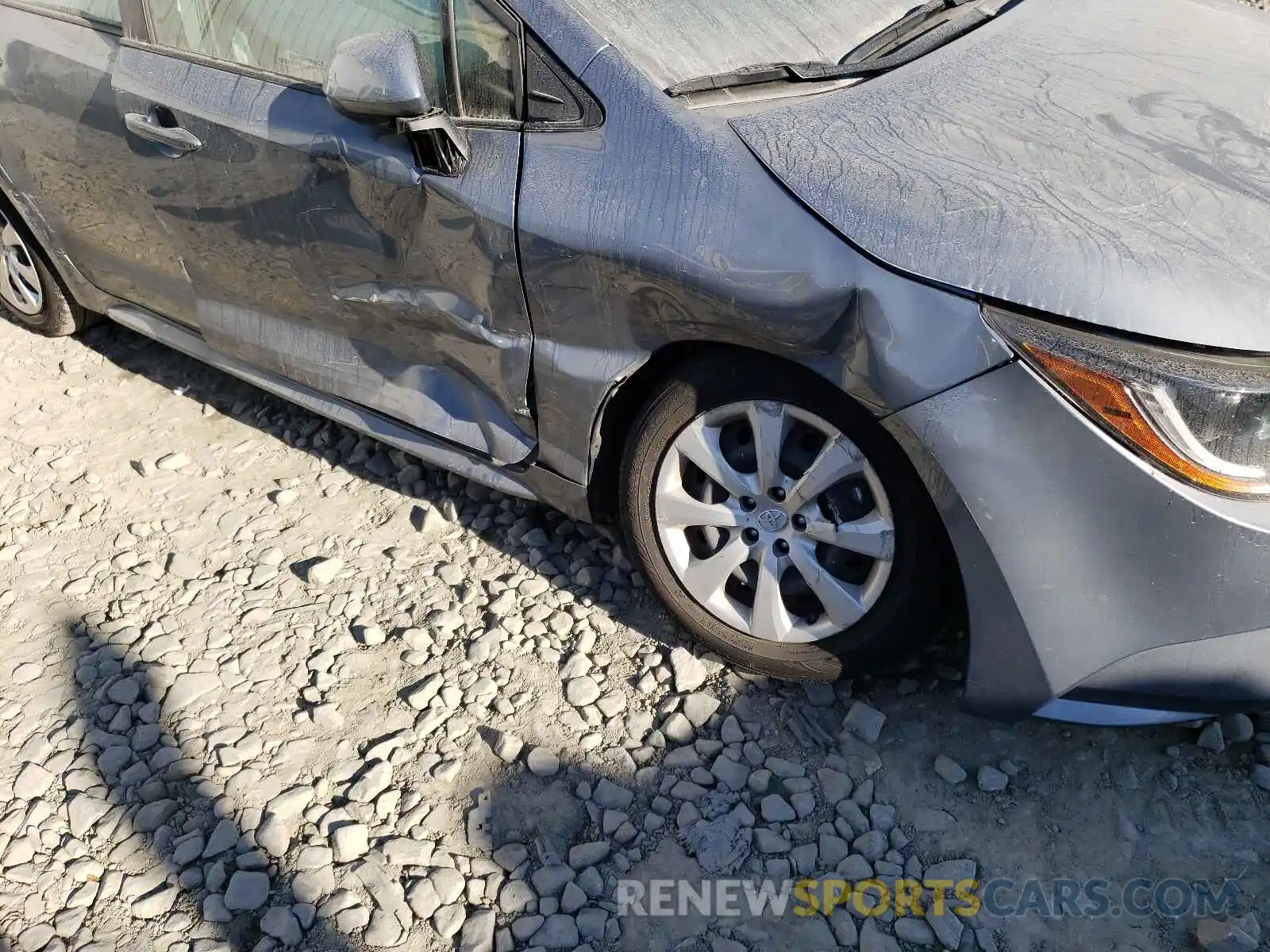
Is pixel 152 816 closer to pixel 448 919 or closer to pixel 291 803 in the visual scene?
pixel 291 803

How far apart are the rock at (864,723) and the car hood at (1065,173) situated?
3.23 ft

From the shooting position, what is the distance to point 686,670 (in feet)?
8.23

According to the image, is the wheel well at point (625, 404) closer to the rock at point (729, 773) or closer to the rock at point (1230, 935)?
the rock at point (729, 773)

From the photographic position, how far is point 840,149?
6.64ft

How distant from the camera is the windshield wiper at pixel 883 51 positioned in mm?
2217

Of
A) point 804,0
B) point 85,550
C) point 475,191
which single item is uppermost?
point 804,0

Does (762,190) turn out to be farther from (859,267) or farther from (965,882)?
(965,882)

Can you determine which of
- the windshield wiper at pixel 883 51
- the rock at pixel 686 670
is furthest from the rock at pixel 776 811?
the windshield wiper at pixel 883 51

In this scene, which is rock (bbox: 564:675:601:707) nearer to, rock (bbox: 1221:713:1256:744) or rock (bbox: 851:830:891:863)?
rock (bbox: 851:830:891:863)

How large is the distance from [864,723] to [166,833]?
1470 millimetres

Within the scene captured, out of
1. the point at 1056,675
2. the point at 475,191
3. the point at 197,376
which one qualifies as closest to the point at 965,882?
the point at 1056,675

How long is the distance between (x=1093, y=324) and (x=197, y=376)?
308 centimetres

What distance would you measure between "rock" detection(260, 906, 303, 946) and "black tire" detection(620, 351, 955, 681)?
1.00 meters

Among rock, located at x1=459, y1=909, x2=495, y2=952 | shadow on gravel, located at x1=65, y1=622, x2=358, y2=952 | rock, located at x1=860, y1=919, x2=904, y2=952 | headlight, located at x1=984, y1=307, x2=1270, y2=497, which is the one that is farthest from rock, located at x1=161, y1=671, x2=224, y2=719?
headlight, located at x1=984, y1=307, x2=1270, y2=497
